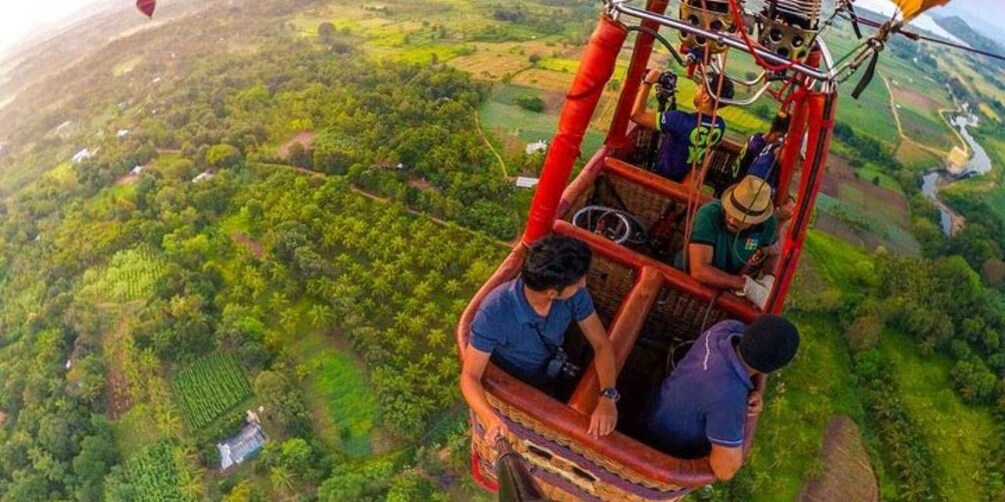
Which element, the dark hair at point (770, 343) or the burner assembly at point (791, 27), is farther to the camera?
the burner assembly at point (791, 27)

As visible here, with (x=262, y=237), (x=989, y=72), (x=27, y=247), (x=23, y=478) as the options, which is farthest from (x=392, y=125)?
(x=989, y=72)

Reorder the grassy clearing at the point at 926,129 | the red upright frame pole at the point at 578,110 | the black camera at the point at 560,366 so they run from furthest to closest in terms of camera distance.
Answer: the grassy clearing at the point at 926,129
the black camera at the point at 560,366
the red upright frame pole at the point at 578,110

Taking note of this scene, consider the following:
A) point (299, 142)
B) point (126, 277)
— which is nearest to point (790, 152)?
point (126, 277)

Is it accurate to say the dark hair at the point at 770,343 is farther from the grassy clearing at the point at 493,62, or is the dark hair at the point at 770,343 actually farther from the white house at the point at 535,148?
the grassy clearing at the point at 493,62

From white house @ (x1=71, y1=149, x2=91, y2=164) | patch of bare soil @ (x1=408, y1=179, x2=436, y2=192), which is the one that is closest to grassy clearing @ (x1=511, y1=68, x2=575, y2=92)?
patch of bare soil @ (x1=408, y1=179, x2=436, y2=192)

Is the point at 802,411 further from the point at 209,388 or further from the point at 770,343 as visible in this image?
the point at 770,343

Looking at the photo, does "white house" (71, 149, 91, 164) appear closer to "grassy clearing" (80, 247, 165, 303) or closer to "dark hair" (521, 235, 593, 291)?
"grassy clearing" (80, 247, 165, 303)

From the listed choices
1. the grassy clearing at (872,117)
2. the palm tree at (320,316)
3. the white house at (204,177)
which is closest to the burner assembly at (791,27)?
the palm tree at (320,316)

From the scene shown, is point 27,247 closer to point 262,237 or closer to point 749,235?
point 262,237
